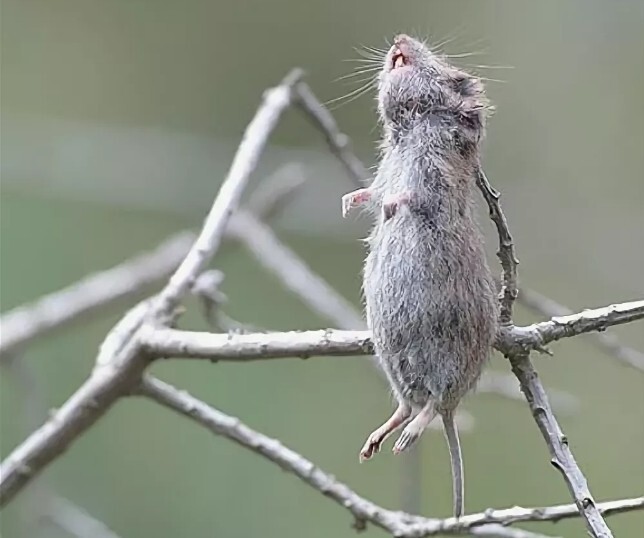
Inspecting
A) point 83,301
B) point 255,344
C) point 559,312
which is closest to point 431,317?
point 255,344

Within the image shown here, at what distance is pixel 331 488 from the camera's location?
0.50 meters

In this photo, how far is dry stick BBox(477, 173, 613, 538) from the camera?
307 mm

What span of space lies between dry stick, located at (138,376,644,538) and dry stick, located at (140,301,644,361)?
0.13 ft

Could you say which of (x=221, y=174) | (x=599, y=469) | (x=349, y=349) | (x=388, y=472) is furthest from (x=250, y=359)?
(x=221, y=174)

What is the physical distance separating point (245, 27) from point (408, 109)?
118 centimetres

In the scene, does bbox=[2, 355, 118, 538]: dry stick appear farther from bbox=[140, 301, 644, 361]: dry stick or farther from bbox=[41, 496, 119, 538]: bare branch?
bbox=[140, 301, 644, 361]: dry stick

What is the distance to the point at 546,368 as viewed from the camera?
1.25 m

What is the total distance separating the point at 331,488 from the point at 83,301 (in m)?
0.47

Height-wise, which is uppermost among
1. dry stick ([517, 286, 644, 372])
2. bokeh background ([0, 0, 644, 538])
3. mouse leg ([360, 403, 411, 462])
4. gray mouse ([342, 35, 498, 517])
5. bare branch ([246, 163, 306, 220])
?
bokeh background ([0, 0, 644, 538])

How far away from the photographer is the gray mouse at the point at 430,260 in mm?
308

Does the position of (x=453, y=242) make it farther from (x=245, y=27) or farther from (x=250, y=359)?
(x=245, y=27)

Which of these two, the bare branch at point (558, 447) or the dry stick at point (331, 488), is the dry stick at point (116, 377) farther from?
the bare branch at point (558, 447)

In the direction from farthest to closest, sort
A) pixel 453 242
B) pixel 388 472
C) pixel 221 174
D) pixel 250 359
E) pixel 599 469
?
pixel 221 174
pixel 388 472
pixel 599 469
pixel 250 359
pixel 453 242

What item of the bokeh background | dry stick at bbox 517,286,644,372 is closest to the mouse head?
dry stick at bbox 517,286,644,372
